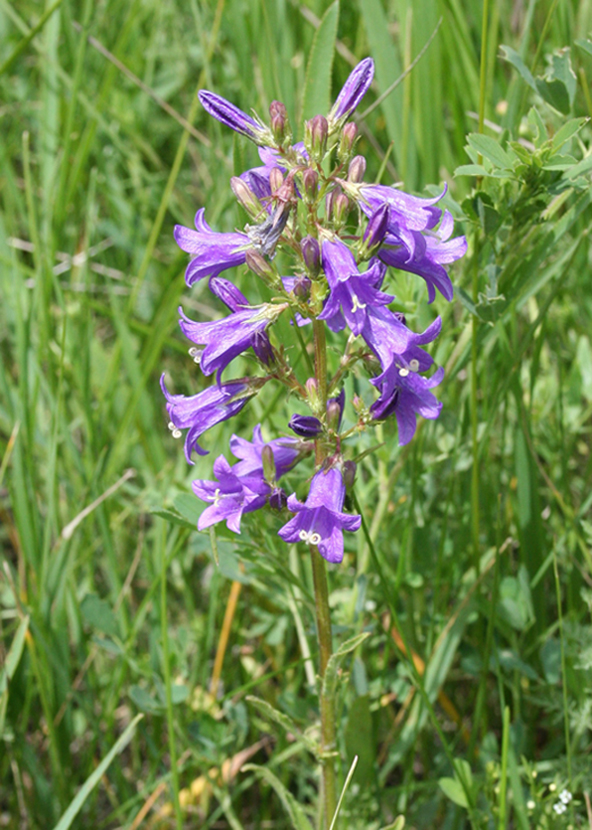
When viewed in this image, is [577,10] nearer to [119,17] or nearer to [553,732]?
[119,17]

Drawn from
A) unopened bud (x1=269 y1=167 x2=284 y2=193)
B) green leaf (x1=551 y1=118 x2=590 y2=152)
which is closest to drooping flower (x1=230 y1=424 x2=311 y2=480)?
unopened bud (x1=269 y1=167 x2=284 y2=193)

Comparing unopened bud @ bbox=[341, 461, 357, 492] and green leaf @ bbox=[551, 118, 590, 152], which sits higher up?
green leaf @ bbox=[551, 118, 590, 152]

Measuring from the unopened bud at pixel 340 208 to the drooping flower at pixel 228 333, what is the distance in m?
0.22

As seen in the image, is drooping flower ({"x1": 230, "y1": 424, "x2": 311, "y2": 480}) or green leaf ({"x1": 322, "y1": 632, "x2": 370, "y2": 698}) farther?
drooping flower ({"x1": 230, "y1": 424, "x2": 311, "y2": 480})

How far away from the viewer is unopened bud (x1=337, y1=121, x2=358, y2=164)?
1.83m

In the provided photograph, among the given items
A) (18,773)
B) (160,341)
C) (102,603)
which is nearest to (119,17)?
(160,341)

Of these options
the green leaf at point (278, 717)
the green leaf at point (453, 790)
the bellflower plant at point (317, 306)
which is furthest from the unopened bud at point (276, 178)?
the green leaf at point (453, 790)

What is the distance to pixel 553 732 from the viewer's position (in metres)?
2.86

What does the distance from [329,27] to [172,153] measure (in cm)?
292

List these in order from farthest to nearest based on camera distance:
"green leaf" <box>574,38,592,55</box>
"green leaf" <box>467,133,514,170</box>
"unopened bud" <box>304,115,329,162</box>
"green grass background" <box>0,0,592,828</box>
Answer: "green grass background" <box>0,0,592,828</box>
"green leaf" <box>574,38,592,55</box>
"green leaf" <box>467,133,514,170</box>
"unopened bud" <box>304,115,329,162</box>

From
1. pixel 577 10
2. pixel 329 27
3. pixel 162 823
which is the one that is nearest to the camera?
pixel 329 27

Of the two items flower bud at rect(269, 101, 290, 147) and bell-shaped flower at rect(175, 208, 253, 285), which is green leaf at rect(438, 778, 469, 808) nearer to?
bell-shaped flower at rect(175, 208, 253, 285)

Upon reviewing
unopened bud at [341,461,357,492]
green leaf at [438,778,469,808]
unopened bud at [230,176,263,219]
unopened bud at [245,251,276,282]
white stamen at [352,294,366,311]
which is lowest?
green leaf at [438,778,469,808]

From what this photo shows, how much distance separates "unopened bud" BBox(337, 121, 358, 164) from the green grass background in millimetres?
417
